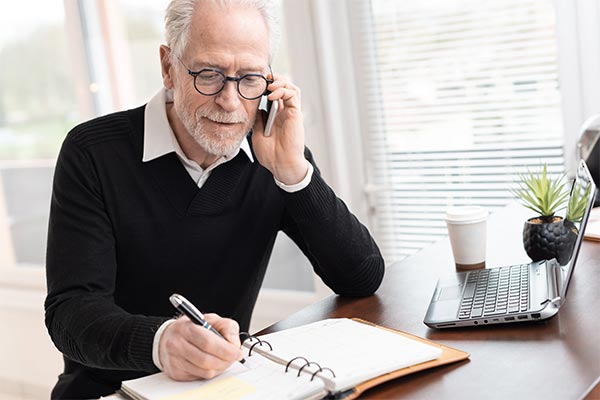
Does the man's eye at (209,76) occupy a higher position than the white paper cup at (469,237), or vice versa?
the man's eye at (209,76)

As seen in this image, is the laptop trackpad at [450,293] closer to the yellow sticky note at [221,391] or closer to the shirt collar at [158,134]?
the yellow sticky note at [221,391]

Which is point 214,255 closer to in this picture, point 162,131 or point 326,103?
point 162,131

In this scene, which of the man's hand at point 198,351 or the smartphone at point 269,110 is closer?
the man's hand at point 198,351

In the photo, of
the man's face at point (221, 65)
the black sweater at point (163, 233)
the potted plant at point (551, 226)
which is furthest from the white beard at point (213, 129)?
the potted plant at point (551, 226)

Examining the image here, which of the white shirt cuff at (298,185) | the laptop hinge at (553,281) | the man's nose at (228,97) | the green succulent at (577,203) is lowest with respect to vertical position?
the laptop hinge at (553,281)

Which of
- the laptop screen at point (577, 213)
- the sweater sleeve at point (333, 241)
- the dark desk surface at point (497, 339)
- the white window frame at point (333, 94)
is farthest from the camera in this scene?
the white window frame at point (333, 94)

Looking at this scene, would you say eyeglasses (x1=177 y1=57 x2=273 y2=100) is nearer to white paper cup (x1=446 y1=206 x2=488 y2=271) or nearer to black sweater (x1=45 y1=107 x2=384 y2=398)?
black sweater (x1=45 y1=107 x2=384 y2=398)

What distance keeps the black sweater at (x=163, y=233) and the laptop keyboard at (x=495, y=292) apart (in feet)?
0.75

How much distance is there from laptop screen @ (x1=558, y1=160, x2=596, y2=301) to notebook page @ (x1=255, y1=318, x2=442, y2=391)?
1.04 ft

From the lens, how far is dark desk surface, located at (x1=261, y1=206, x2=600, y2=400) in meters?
1.08

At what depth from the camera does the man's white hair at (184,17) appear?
1615 mm

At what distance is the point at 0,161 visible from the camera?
13.7 feet

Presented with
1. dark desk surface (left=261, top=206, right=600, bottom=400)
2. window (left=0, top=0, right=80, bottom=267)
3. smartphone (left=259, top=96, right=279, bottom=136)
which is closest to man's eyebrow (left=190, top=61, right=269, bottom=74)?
smartphone (left=259, top=96, right=279, bottom=136)

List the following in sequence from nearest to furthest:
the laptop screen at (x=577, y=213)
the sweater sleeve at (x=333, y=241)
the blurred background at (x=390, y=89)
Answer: the laptop screen at (x=577, y=213) < the sweater sleeve at (x=333, y=241) < the blurred background at (x=390, y=89)
